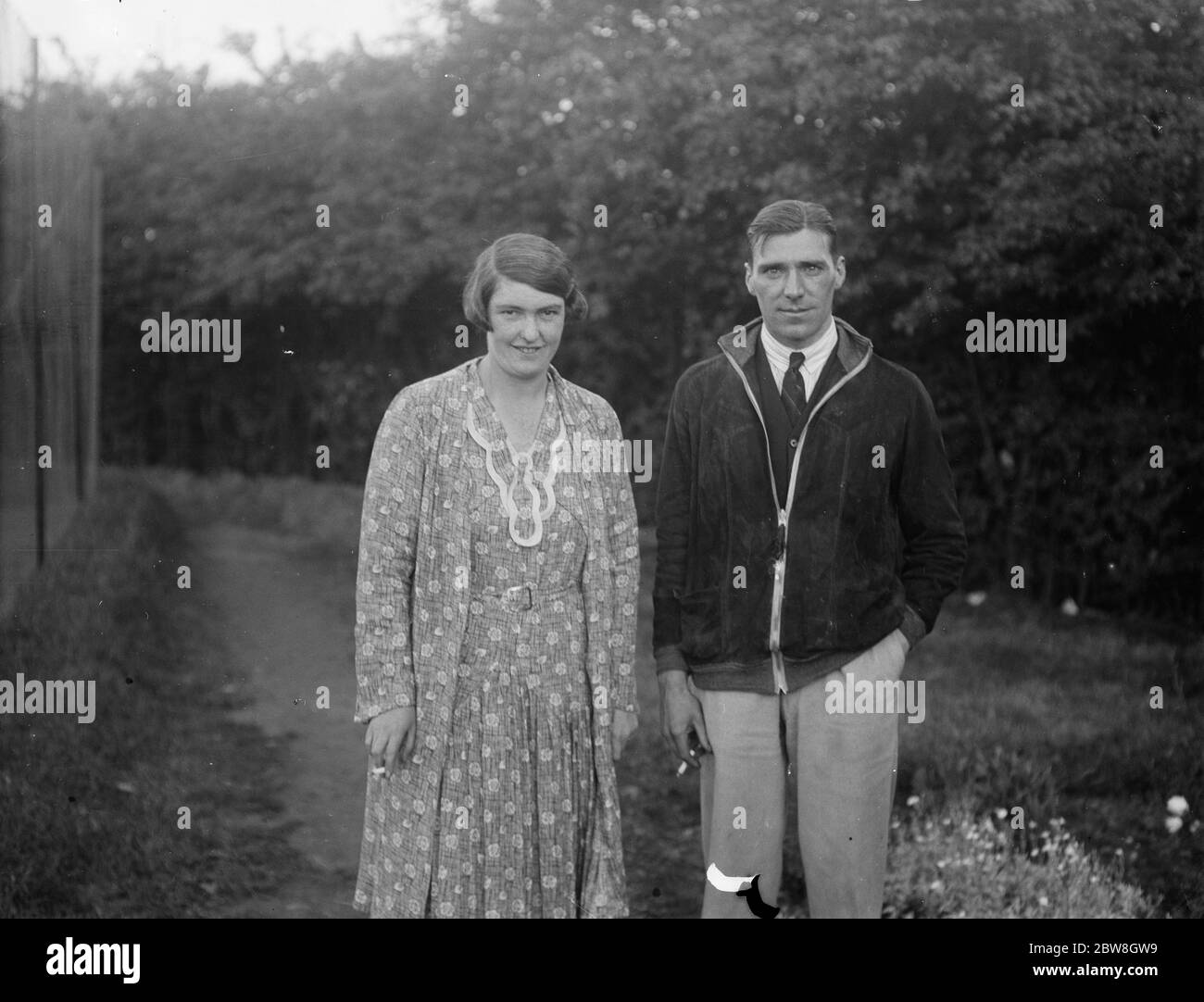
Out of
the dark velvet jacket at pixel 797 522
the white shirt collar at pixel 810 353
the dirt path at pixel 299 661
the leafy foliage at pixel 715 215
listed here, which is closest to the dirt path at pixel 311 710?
the dirt path at pixel 299 661

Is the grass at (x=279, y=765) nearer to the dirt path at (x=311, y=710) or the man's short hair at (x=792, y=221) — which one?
the dirt path at (x=311, y=710)

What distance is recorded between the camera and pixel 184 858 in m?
4.13

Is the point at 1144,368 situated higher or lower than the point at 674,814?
higher

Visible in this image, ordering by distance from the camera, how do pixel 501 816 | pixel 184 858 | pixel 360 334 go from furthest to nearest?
pixel 360 334, pixel 184 858, pixel 501 816

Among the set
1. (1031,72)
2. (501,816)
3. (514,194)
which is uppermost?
(1031,72)

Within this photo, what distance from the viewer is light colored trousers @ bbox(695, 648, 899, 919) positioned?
3.56 m

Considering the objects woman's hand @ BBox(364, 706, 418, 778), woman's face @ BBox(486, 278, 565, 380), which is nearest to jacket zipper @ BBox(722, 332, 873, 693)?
woman's face @ BBox(486, 278, 565, 380)

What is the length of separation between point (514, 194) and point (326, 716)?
180 centimetres

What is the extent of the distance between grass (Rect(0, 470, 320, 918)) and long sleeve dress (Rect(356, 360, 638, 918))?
2.93 ft

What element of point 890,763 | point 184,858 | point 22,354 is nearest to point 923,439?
point 890,763

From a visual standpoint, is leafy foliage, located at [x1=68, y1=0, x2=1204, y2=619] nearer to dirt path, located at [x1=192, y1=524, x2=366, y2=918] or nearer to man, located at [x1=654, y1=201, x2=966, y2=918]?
dirt path, located at [x1=192, y1=524, x2=366, y2=918]

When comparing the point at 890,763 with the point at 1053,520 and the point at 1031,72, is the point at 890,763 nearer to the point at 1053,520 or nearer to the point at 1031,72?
the point at 1053,520

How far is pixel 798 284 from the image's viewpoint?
11.8 feet

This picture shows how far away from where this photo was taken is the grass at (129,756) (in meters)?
4.07
